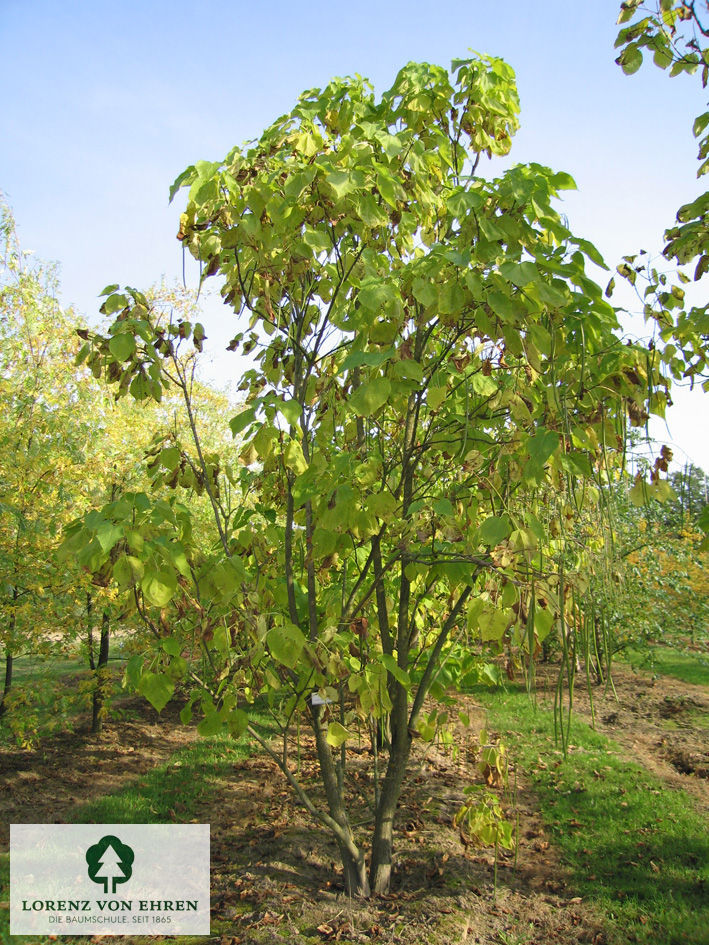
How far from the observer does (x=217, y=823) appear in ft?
14.5

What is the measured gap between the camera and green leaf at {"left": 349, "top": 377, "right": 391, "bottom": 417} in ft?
6.61

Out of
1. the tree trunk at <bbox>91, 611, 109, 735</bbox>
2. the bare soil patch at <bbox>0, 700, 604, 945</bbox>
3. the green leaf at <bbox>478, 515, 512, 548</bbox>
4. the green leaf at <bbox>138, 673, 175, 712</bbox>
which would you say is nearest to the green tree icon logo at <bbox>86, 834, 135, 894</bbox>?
the bare soil patch at <bbox>0, 700, 604, 945</bbox>

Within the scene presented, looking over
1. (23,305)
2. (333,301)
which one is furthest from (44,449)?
(333,301)

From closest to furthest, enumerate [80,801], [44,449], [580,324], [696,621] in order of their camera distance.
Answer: [580,324] → [80,801] → [44,449] → [696,621]

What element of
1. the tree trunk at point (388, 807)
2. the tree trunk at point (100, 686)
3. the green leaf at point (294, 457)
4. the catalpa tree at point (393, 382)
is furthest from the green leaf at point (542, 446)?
the tree trunk at point (100, 686)

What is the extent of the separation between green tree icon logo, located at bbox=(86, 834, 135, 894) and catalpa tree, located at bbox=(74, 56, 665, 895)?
4.62 feet

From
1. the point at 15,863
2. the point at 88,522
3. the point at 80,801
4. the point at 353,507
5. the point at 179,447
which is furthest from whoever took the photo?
the point at 80,801

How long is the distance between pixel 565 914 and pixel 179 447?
2.95 m

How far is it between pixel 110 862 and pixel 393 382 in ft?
11.0

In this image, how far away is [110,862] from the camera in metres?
3.64

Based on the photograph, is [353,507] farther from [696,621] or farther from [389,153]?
[696,621]

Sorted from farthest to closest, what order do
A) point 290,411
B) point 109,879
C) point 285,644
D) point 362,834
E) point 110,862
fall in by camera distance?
1. point 362,834
2. point 110,862
3. point 109,879
4. point 290,411
5. point 285,644

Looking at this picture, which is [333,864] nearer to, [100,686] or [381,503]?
[381,503]

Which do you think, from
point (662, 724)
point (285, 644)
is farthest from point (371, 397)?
point (662, 724)
